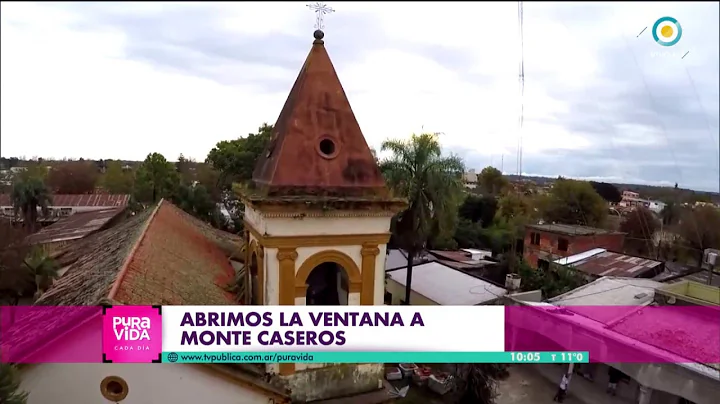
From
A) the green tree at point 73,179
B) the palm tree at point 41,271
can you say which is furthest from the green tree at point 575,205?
the green tree at point 73,179

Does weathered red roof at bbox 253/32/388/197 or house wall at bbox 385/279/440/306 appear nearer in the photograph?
weathered red roof at bbox 253/32/388/197

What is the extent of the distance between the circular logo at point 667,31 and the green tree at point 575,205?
5914mm

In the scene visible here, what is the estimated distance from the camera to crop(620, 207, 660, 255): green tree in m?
10.5

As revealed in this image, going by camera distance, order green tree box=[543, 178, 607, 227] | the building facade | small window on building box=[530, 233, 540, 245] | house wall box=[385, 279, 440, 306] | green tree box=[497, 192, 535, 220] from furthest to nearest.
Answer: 1. green tree box=[497, 192, 535, 220]
2. house wall box=[385, 279, 440, 306]
3. small window on building box=[530, 233, 540, 245]
4. green tree box=[543, 178, 607, 227]
5. the building facade

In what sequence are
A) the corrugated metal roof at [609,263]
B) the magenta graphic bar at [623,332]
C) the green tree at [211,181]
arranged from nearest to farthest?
the magenta graphic bar at [623,332]
the corrugated metal roof at [609,263]
the green tree at [211,181]

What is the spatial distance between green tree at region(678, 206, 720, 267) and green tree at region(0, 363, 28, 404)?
456 inches

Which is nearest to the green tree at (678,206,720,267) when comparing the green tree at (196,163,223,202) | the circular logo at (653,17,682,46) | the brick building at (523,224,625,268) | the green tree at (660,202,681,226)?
the green tree at (660,202,681,226)

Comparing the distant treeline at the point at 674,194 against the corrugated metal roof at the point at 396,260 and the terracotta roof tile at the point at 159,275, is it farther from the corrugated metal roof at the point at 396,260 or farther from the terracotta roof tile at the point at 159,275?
the corrugated metal roof at the point at 396,260

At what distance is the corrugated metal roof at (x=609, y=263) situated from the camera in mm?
11016

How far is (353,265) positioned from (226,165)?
49.7ft

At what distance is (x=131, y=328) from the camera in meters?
6.11

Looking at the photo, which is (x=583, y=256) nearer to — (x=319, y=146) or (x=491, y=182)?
(x=319, y=146)

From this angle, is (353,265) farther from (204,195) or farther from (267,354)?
(204,195)

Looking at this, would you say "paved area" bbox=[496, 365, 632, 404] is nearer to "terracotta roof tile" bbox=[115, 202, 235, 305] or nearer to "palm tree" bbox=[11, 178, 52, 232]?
"terracotta roof tile" bbox=[115, 202, 235, 305]
